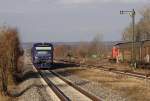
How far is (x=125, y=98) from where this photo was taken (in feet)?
75.8

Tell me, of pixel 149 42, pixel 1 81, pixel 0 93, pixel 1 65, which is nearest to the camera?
pixel 0 93

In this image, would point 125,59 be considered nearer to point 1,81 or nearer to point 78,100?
point 1,81

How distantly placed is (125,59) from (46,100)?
42415 mm

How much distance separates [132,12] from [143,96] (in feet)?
99.0

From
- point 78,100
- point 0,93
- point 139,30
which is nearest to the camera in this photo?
point 78,100

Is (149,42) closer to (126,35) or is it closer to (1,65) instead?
(1,65)

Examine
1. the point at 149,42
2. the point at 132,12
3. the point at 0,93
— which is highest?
the point at 132,12

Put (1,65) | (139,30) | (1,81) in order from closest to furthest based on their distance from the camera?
(1,81) → (1,65) → (139,30)

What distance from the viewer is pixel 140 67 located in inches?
2020

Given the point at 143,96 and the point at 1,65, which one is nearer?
the point at 143,96

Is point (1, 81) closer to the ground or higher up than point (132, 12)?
closer to the ground

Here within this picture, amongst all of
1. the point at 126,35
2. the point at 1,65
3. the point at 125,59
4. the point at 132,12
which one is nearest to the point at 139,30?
the point at 126,35

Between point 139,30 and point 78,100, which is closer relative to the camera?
point 78,100

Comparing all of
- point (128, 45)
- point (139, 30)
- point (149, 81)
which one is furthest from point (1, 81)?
point (139, 30)
